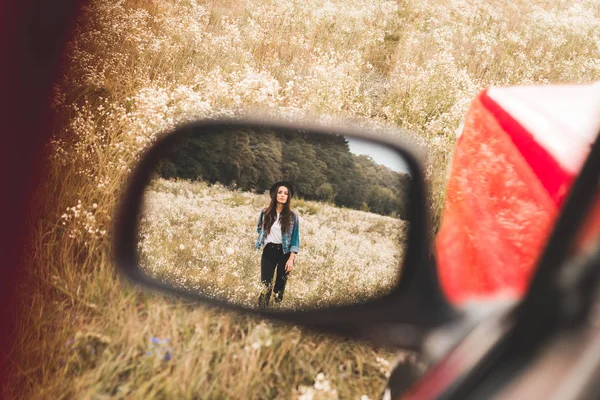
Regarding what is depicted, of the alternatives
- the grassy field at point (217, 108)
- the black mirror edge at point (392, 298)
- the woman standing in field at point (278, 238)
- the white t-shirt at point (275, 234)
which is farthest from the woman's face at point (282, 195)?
the grassy field at point (217, 108)

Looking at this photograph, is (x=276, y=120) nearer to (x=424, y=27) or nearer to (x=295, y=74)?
(x=295, y=74)

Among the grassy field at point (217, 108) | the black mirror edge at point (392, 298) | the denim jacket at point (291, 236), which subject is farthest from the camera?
the grassy field at point (217, 108)

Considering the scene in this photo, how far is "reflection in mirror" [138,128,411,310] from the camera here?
165cm

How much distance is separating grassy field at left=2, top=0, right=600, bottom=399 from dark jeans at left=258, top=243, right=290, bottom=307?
0.62m

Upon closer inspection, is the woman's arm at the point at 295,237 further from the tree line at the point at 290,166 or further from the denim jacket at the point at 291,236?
the tree line at the point at 290,166

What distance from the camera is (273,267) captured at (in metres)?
1.99

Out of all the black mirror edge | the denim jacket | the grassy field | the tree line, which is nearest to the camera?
the black mirror edge

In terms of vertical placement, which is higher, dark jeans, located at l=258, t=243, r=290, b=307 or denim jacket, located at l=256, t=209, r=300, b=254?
denim jacket, located at l=256, t=209, r=300, b=254

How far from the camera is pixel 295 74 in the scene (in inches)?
222

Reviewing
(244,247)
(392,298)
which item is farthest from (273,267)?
(392,298)

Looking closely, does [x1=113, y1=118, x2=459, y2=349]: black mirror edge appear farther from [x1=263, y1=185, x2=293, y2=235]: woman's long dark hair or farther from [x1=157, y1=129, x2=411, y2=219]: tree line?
[x1=263, y1=185, x2=293, y2=235]: woman's long dark hair

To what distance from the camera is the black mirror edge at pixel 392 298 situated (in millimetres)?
1083

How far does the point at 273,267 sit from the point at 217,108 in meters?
2.60

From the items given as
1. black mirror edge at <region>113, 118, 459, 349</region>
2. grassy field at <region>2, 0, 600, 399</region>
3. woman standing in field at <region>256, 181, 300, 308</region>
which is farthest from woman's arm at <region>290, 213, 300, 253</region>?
grassy field at <region>2, 0, 600, 399</region>
